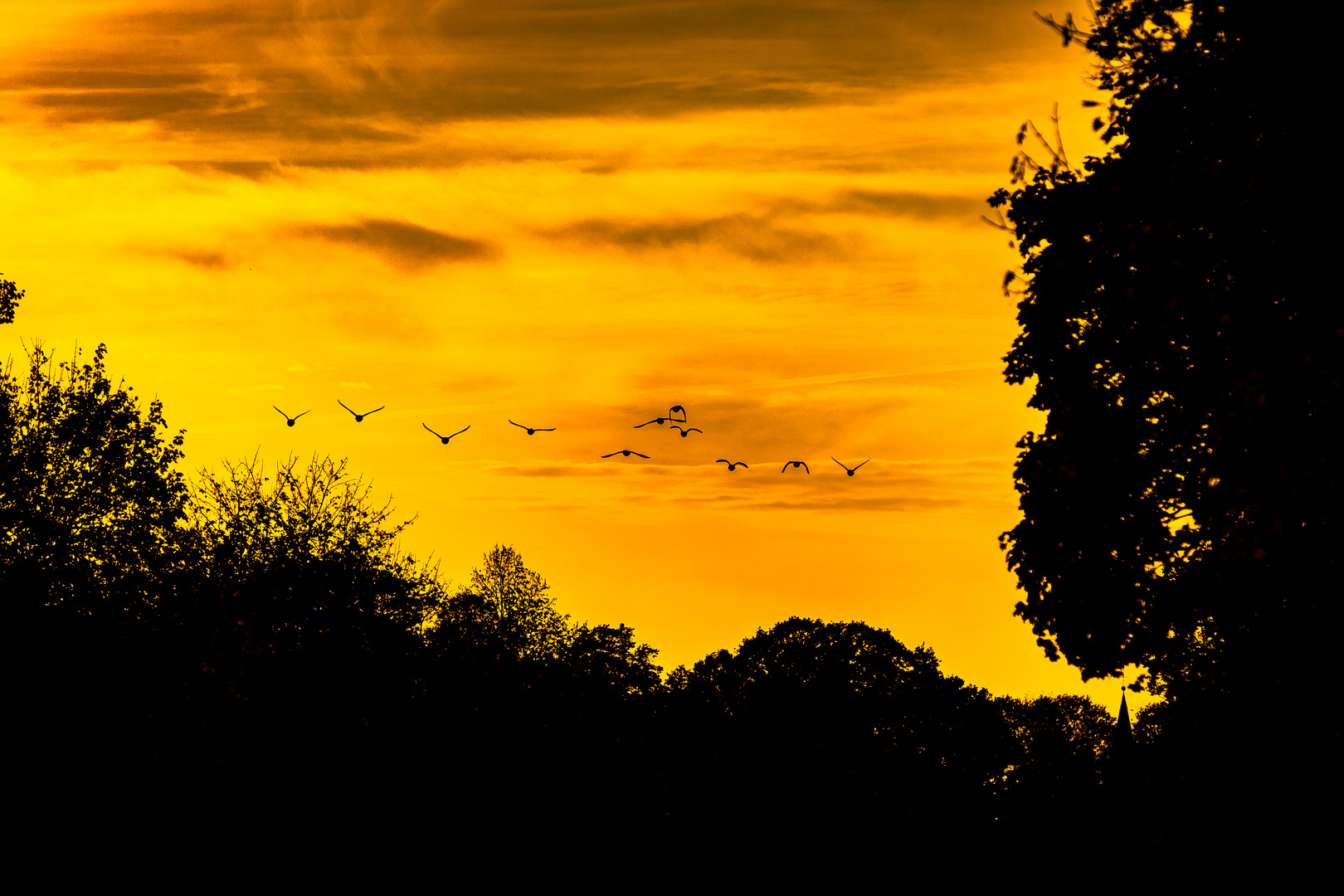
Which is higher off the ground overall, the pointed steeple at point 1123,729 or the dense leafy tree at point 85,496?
the dense leafy tree at point 85,496

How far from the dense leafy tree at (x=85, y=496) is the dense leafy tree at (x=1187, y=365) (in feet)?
97.0

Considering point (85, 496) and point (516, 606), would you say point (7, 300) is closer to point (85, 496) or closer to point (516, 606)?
point (85, 496)

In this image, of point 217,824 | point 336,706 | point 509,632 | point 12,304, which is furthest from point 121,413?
point 509,632

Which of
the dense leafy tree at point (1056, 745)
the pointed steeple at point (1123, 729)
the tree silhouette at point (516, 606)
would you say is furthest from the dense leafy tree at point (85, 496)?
the dense leafy tree at point (1056, 745)

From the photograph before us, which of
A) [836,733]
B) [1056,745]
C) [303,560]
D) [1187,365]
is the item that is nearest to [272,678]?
[303,560]

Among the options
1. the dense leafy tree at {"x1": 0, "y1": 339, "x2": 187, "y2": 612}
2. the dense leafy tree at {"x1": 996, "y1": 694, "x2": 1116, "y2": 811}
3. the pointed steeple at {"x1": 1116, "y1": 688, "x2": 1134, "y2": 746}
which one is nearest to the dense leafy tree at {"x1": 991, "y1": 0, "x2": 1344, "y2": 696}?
the pointed steeple at {"x1": 1116, "y1": 688, "x2": 1134, "y2": 746}

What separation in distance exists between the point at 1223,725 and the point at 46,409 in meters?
40.6

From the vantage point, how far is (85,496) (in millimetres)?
39188

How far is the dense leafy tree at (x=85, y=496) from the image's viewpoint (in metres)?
36.9

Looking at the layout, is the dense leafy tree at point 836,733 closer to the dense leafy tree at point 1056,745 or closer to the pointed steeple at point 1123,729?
the dense leafy tree at point 1056,745

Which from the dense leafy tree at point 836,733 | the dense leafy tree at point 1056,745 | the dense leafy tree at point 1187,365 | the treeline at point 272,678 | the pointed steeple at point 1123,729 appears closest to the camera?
the dense leafy tree at point 1187,365

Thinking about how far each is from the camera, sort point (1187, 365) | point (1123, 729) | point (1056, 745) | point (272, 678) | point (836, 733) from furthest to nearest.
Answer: point (1056, 745) → point (836, 733) → point (1123, 729) → point (272, 678) → point (1187, 365)

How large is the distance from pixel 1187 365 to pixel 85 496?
123ft

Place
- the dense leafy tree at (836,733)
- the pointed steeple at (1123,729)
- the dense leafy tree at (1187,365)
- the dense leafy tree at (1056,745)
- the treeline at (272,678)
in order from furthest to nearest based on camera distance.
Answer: the dense leafy tree at (1056,745) < the dense leafy tree at (836,733) < the pointed steeple at (1123,729) < the treeline at (272,678) < the dense leafy tree at (1187,365)
